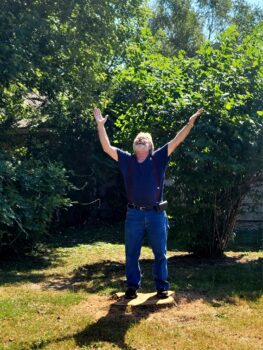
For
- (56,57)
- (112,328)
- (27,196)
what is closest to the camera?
(112,328)

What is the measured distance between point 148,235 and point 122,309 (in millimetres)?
794

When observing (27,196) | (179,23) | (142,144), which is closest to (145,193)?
(142,144)

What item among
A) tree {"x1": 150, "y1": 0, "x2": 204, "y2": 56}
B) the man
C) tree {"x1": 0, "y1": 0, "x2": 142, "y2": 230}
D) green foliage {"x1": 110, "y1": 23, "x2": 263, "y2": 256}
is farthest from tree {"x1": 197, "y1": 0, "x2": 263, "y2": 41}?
the man

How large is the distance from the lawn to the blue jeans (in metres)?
0.42

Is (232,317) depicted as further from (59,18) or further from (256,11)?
(256,11)

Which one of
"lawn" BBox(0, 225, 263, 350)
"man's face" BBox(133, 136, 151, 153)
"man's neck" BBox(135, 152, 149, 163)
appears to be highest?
"man's face" BBox(133, 136, 151, 153)

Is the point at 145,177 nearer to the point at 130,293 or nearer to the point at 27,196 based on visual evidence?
the point at 130,293

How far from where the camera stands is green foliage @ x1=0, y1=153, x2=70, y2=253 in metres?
8.43

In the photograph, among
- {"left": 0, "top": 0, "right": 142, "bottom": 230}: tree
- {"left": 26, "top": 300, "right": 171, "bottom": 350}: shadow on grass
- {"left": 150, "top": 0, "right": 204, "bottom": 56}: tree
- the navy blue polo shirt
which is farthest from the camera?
{"left": 150, "top": 0, "right": 204, "bottom": 56}: tree

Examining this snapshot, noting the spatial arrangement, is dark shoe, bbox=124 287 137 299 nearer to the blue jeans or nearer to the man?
the blue jeans

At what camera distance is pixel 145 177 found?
5.16m

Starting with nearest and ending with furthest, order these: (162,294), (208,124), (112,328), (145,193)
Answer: (112,328) → (145,193) → (162,294) → (208,124)

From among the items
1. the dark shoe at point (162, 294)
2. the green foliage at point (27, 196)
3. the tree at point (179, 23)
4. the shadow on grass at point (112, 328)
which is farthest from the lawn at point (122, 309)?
the tree at point (179, 23)

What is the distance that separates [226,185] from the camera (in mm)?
7758
